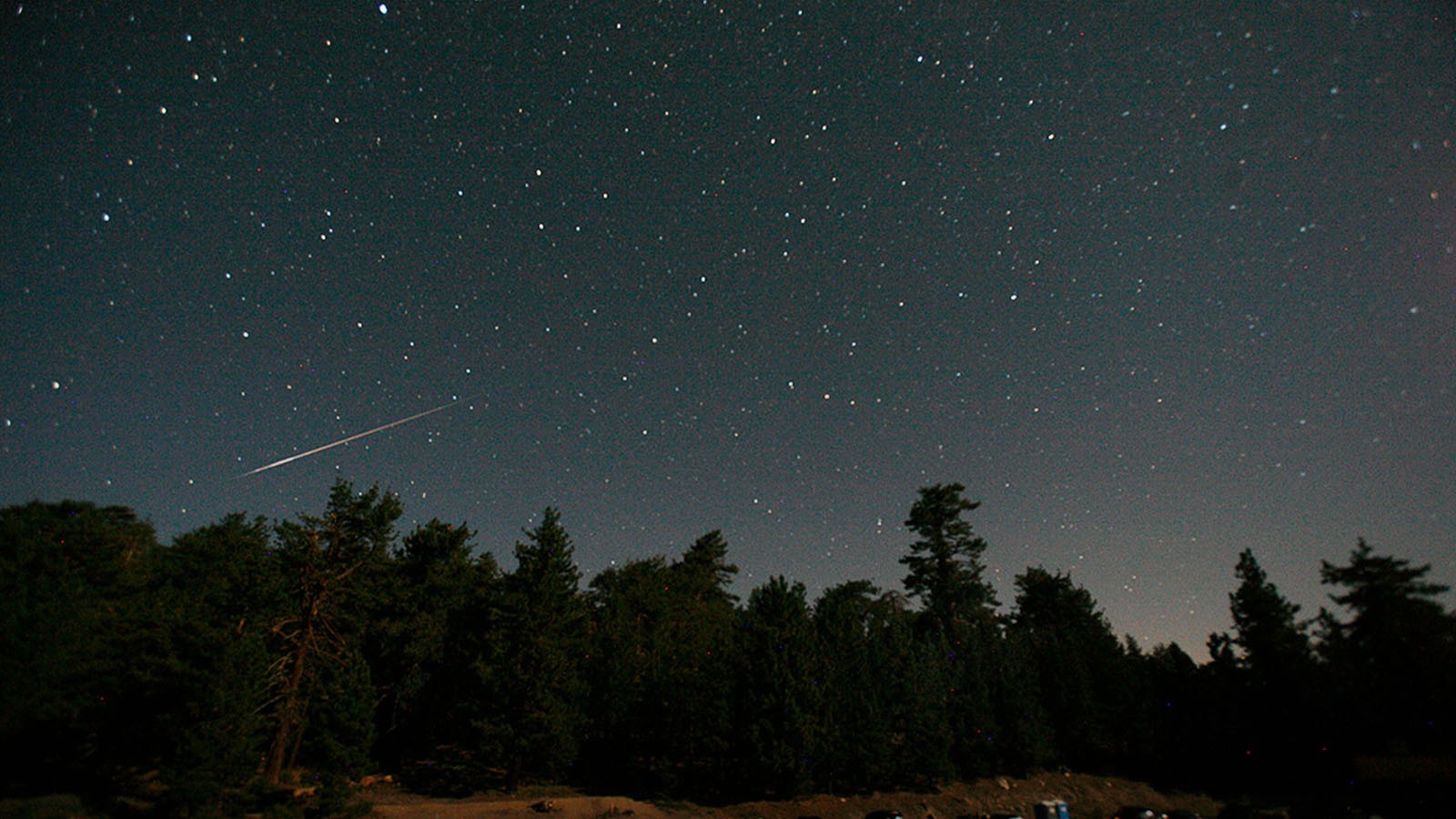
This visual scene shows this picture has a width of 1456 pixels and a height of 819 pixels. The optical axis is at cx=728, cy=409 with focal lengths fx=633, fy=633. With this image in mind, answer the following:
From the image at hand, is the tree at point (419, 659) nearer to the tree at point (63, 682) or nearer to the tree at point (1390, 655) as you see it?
the tree at point (63, 682)

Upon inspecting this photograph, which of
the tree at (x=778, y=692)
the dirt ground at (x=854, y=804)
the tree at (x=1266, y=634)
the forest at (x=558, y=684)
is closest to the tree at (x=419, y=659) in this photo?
the forest at (x=558, y=684)

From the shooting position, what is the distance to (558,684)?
32.5 metres

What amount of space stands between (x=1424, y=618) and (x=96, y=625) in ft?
263

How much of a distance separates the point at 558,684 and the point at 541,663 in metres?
1.43

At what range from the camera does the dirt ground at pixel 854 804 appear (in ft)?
88.3

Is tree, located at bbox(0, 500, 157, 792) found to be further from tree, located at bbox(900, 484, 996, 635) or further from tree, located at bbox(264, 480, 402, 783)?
tree, located at bbox(900, 484, 996, 635)

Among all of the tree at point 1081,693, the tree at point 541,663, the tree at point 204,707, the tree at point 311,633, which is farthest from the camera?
the tree at point 1081,693

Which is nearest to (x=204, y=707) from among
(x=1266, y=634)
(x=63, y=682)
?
(x=63, y=682)

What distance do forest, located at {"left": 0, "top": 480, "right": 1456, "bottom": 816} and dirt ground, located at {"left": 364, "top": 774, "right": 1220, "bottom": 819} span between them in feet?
4.11

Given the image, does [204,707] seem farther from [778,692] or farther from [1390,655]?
[1390,655]

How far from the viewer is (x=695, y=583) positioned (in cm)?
7269

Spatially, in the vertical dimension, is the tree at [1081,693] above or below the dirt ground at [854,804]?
above

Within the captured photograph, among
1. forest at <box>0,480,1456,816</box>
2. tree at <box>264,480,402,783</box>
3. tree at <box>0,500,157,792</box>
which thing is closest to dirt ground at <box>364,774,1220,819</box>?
forest at <box>0,480,1456,816</box>

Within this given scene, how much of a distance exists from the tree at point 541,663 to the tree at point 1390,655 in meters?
48.8
